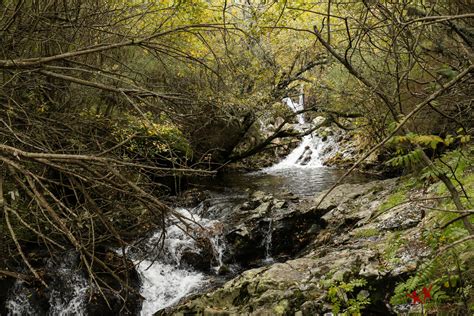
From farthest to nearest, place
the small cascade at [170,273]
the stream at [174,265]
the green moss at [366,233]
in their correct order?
the small cascade at [170,273]
the stream at [174,265]
the green moss at [366,233]

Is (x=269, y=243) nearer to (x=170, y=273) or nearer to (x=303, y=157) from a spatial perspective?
(x=170, y=273)

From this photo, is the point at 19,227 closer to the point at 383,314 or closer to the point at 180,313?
the point at 180,313

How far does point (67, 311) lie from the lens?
22.5ft

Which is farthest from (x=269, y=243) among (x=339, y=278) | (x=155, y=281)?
(x=339, y=278)

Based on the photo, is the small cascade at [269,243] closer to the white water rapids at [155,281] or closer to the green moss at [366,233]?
the white water rapids at [155,281]

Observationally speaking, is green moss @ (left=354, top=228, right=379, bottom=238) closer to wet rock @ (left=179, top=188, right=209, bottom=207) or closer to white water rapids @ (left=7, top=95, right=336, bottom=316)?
white water rapids @ (left=7, top=95, right=336, bottom=316)

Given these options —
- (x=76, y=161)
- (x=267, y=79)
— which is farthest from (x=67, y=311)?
(x=267, y=79)

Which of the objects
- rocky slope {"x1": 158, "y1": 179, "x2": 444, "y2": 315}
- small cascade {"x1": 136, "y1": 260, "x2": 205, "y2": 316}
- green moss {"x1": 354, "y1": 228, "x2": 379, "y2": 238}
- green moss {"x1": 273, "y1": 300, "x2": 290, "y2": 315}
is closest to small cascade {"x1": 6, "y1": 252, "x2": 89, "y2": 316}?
small cascade {"x1": 136, "y1": 260, "x2": 205, "y2": 316}

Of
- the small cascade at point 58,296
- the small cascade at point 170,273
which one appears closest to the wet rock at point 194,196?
Result: the small cascade at point 170,273

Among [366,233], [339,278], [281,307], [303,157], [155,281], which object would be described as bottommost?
[155,281]

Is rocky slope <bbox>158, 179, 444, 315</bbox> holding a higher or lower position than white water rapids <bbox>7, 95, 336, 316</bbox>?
higher

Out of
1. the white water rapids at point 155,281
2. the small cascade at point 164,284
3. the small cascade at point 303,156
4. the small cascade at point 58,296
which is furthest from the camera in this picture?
the small cascade at point 303,156

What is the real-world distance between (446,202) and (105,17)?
17.0 ft

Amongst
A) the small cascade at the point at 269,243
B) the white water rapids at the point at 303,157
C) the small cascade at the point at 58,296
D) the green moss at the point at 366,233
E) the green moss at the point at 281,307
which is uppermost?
the white water rapids at the point at 303,157
